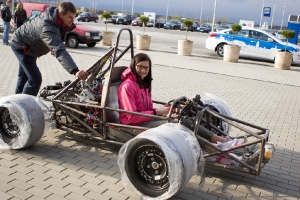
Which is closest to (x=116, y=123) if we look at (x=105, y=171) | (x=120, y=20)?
(x=105, y=171)

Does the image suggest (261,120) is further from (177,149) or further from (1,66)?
(1,66)

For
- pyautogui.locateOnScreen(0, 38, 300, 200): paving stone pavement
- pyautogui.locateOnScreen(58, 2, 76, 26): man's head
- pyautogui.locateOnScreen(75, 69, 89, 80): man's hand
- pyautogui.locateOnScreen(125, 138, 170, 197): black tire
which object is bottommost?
pyautogui.locateOnScreen(0, 38, 300, 200): paving stone pavement

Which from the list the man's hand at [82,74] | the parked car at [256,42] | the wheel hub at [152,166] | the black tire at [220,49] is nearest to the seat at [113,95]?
the man's hand at [82,74]

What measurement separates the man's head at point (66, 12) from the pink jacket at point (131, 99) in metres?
0.97

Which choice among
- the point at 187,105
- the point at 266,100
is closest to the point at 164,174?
the point at 187,105

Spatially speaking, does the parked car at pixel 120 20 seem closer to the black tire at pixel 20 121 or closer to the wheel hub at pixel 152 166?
the black tire at pixel 20 121

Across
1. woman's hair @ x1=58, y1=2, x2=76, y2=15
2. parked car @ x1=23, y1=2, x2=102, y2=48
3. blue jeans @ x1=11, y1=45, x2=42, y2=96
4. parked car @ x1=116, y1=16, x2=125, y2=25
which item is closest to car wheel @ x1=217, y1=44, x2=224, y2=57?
parked car @ x1=23, y1=2, x2=102, y2=48

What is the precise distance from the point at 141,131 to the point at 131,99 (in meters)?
0.39

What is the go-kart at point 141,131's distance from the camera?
3303 millimetres

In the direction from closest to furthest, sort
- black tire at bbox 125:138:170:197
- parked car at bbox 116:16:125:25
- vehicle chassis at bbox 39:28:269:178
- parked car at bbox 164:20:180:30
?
black tire at bbox 125:138:170:197 < vehicle chassis at bbox 39:28:269:178 < parked car at bbox 164:20:180:30 < parked car at bbox 116:16:125:25

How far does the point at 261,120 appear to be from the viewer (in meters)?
6.82

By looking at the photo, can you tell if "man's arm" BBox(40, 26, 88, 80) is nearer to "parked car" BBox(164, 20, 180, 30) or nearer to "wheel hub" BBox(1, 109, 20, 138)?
"wheel hub" BBox(1, 109, 20, 138)

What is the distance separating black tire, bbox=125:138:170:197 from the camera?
341 centimetres

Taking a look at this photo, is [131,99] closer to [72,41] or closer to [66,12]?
[66,12]
